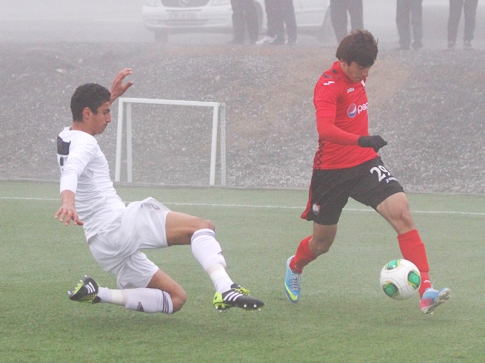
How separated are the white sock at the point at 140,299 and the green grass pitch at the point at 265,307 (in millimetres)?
86

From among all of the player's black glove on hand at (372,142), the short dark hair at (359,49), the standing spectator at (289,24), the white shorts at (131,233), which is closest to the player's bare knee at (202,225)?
the white shorts at (131,233)

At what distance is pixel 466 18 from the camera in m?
17.5

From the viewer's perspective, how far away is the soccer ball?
517cm

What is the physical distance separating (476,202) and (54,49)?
1128 cm

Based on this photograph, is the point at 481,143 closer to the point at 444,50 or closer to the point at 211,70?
the point at 444,50

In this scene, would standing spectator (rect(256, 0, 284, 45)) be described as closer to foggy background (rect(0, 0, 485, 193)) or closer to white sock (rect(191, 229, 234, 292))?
foggy background (rect(0, 0, 485, 193))

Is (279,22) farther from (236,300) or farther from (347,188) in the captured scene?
(236,300)

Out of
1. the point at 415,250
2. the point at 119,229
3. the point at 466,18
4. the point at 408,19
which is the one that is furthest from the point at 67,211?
the point at 466,18

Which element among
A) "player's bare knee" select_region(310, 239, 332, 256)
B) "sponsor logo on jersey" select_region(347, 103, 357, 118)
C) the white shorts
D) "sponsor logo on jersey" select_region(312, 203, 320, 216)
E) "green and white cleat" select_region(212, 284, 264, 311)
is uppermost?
"sponsor logo on jersey" select_region(347, 103, 357, 118)

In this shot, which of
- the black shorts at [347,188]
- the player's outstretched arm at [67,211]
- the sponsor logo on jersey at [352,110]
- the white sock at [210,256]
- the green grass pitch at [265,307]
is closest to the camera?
the player's outstretched arm at [67,211]

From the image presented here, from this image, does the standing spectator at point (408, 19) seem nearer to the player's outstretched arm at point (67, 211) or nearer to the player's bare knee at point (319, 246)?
the player's bare knee at point (319, 246)

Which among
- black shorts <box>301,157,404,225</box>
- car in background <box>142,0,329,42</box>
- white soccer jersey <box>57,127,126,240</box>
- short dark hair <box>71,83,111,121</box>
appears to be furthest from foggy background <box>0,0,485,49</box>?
white soccer jersey <box>57,127,126,240</box>

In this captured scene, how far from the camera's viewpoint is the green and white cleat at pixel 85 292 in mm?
4930

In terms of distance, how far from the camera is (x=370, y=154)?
566 centimetres
